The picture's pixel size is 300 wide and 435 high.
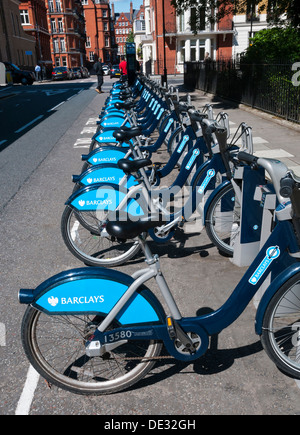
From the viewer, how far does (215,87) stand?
1914 cm

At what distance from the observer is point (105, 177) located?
4.21 metres

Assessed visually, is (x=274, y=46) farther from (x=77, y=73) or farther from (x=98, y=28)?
(x=98, y=28)

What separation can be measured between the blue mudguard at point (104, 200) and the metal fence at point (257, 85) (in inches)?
313

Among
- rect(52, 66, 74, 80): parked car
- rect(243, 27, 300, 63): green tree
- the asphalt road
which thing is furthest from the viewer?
rect(52, 66, 74, 80): parked car

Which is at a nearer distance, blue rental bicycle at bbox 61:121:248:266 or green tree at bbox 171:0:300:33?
blue rental bicycle at bbox 61:121:248:266

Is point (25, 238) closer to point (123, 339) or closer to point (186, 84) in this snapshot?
point (123, 339)

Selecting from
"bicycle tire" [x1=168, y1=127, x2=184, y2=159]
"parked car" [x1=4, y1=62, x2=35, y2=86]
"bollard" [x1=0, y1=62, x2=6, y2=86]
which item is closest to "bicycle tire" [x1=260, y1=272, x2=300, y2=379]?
"bicycle tire" [x1=168, y1=127, x2=184, y2=159]

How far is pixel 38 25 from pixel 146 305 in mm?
74002

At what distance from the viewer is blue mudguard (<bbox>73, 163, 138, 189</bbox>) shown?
4.12 meters

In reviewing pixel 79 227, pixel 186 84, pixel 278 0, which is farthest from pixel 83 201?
pixel 186 84

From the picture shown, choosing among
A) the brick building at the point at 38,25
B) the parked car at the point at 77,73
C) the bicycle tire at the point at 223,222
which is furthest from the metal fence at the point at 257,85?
the brick building at the point at 38,25

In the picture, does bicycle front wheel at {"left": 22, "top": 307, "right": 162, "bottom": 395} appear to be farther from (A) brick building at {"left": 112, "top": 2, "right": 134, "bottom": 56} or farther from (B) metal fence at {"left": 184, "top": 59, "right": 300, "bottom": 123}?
(A) brick building at {"left": 112, "top": 2, "right": 134, "bottom": 56}

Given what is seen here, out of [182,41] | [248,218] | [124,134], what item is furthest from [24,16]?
[248,218]

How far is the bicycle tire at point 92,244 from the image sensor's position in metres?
4.07
